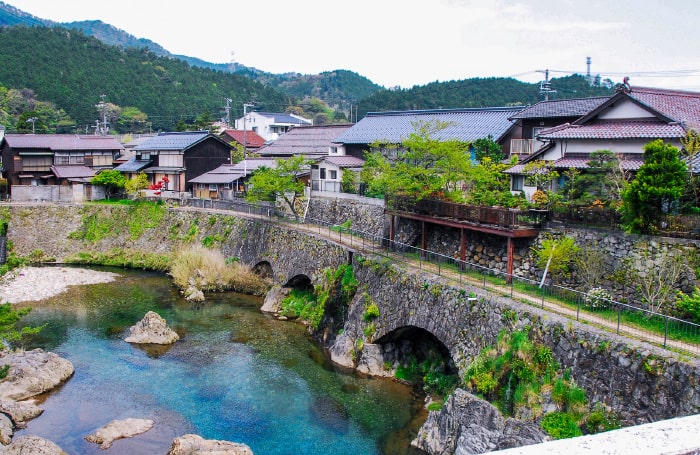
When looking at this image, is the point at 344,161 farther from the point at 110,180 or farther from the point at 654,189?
the point at 654,189

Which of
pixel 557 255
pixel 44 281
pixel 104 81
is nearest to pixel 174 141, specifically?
pixel 44 281

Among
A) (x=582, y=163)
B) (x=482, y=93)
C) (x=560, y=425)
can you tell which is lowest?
(x=560, y=425)

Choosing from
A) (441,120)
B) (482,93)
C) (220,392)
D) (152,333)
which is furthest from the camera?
(482,93)

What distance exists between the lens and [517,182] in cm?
3181

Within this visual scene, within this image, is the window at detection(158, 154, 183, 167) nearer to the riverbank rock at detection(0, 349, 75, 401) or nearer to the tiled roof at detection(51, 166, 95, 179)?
the tiled roof at detection(51, 166, 95, 179)

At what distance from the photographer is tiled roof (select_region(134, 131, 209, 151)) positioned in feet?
191

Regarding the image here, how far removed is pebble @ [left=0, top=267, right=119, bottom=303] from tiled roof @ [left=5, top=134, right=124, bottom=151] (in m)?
19.3

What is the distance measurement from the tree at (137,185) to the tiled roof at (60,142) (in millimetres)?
11217

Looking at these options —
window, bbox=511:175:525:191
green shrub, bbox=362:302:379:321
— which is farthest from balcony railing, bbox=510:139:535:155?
green shrub, bbox=362:302:379:321

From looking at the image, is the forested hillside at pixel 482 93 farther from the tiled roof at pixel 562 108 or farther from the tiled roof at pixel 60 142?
the tiled roof at pixel 60 142

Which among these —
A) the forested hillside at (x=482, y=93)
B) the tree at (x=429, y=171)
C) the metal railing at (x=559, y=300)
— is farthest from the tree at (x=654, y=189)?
the forested hillside at (x=482, y=93)

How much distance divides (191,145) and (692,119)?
44663 mm

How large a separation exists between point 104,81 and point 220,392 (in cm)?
9909

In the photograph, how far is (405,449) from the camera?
1939 cm
